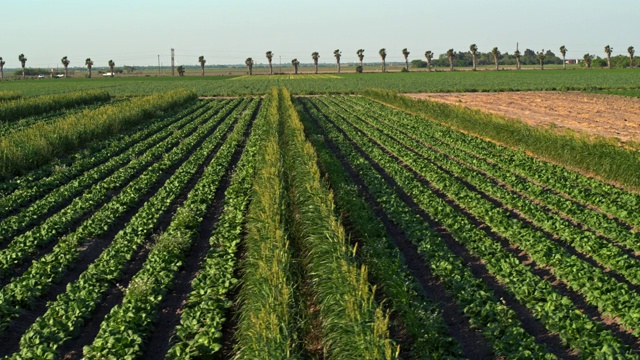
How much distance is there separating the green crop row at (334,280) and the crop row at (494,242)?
231 centimetres

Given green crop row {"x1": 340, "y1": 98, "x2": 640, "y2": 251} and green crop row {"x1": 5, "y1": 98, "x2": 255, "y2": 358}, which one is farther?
green crop row {"x1": 340, "y1": 98, "x2": 640, "y2": 251}

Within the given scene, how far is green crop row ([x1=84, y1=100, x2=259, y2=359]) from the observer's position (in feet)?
23.9

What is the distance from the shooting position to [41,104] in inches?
1682

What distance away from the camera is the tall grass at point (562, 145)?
1733 cm

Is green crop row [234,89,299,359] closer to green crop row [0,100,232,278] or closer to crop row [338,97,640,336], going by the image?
green crop row [0,100,232,278]

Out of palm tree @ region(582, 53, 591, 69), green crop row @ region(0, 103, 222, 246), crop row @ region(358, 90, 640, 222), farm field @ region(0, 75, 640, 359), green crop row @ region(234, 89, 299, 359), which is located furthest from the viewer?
palm tree @ region(582, 53, 591, 69)

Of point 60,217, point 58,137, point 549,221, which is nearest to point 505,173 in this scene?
point 549,221

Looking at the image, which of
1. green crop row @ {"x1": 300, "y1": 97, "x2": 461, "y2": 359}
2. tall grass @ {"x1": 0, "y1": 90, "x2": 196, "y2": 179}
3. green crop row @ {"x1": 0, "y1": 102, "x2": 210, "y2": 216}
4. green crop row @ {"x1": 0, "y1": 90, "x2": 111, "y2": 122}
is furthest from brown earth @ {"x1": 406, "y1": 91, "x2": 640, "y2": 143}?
green crop row @ {"x1": 0, "y1": 90, "x2": 111, "y2": 122}

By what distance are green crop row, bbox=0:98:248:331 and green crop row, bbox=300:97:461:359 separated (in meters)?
5.33

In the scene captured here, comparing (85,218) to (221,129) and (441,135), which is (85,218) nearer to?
(221,129)

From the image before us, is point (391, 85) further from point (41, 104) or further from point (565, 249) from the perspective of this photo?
point (565, 249)

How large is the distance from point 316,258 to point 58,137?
62.4ft

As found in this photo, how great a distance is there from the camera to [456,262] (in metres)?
10.4

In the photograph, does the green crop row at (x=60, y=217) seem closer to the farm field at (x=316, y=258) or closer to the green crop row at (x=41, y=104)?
the farm field at (x=316, y=258)
